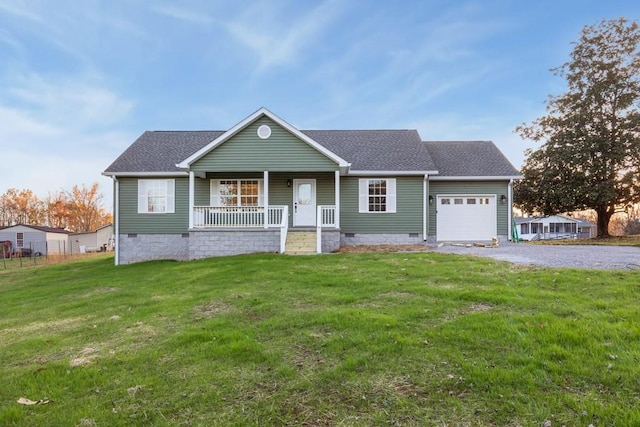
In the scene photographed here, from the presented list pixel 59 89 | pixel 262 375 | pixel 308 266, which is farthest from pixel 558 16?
pixel 59 89

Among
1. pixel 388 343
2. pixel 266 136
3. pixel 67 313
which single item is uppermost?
pixel 266 136

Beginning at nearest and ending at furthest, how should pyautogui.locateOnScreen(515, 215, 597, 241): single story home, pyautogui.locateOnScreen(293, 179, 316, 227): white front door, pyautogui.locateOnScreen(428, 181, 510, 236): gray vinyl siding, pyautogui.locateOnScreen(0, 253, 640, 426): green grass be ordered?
pyautogui.locateOnScreen(0, 253, 640, 426): green grass < pyautogui.locateOnScreen(293, 179, 316, 227): white front door < pyautogui.locateOnScreen(428, 181, 510, 236): gray vinyl siding < pyautogui.locateOnScreen(515, 215, 597, 241): single story home

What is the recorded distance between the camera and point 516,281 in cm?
611

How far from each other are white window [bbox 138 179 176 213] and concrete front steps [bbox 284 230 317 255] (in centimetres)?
550

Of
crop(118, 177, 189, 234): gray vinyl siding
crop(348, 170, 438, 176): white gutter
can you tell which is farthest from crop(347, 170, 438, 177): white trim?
crop(118, 177, 189, 234): gray vinyl siding

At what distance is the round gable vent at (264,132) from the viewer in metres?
13.1

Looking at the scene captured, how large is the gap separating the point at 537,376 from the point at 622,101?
75.5 feet

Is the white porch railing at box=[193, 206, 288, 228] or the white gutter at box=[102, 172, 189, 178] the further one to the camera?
the white gutter at box=[102, 172, 189, 178]

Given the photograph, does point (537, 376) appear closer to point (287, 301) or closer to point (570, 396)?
point (570, 396)

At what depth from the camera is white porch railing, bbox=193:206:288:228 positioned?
1316cm

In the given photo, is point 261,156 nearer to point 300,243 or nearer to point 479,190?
point 300,243

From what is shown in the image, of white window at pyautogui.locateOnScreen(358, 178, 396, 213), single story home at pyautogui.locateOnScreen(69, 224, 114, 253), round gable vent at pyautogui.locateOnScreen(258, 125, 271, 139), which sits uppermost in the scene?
round gable vent at pyautogui.locateOnScreen(258, 125, 271, 139)

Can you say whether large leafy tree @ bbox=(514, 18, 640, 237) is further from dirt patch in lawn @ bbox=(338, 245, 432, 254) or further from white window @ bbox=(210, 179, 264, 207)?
white window @ bbox=(210, 179, 264, 207)

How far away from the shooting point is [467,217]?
15.4 metres
